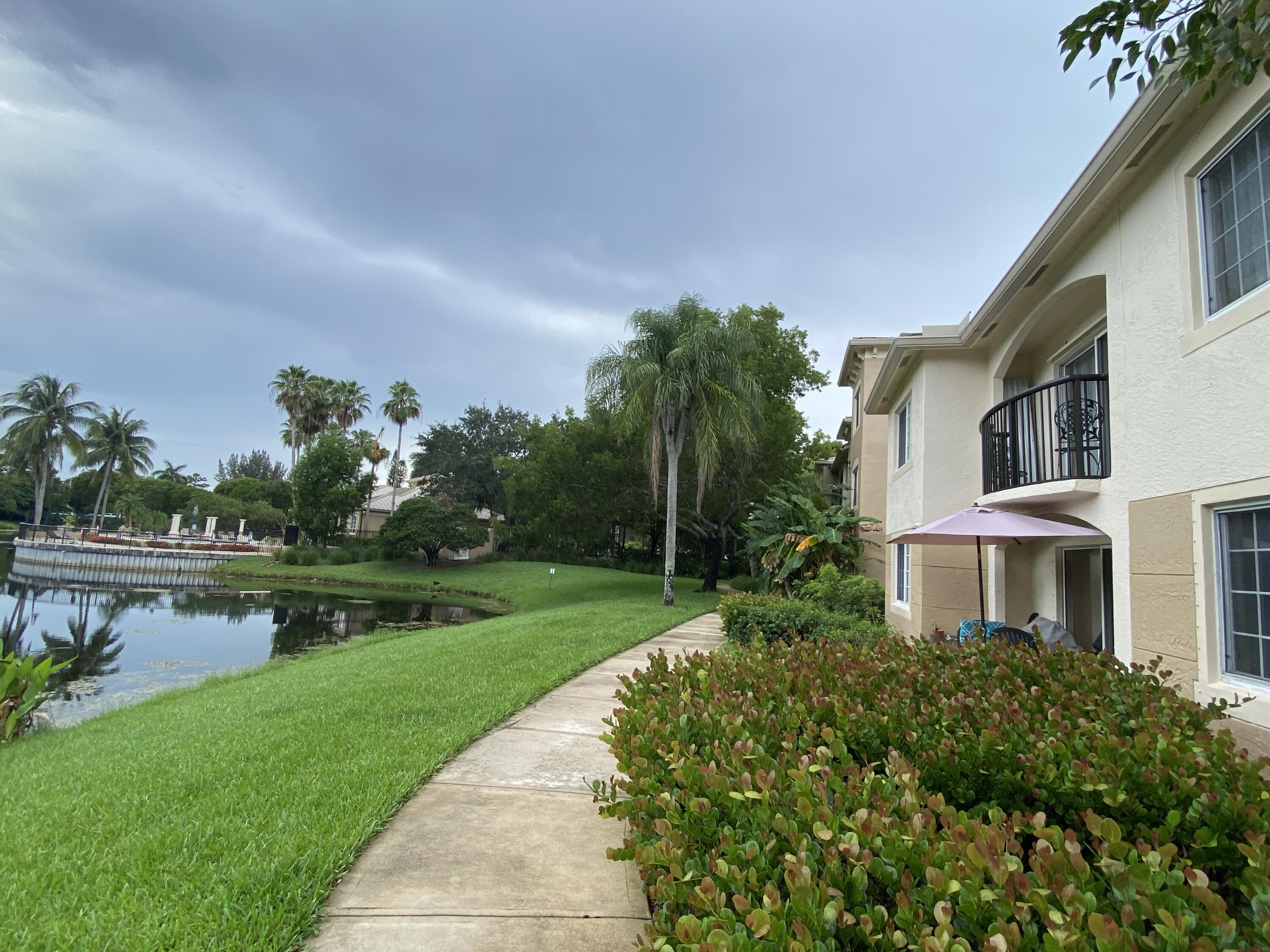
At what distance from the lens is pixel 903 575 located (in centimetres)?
1345

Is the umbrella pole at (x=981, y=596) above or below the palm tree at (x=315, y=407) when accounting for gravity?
below

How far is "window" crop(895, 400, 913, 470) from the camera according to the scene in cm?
1277

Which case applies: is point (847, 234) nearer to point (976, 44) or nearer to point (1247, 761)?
point (976, 44)

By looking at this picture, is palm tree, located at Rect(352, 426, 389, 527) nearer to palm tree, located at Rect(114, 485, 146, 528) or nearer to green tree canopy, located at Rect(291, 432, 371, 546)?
green tree canopy, located at Rect(291, 432, 371, 546)

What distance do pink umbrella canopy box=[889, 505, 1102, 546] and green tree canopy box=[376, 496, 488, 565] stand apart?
3147 cm

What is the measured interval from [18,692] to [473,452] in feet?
143

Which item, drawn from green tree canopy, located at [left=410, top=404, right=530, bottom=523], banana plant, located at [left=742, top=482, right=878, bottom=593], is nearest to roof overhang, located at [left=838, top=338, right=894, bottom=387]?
banana plant, located at [left=742, top=482, right=878, bottom=593]

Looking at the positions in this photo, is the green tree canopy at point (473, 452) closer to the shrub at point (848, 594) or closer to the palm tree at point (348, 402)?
the palm tree at point (348, 402)

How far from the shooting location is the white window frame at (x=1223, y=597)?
528cm

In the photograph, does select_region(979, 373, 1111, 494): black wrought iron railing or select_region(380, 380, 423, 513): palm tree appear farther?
select_region(380, 380, 423, 513): palm tree

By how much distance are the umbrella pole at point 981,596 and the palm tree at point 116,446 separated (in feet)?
216

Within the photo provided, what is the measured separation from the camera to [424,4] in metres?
9.00

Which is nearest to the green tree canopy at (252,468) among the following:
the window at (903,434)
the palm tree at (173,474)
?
the palm tree at (173,474)

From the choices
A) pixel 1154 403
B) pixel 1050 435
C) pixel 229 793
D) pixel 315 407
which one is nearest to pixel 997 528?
pixel 1050 435
